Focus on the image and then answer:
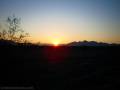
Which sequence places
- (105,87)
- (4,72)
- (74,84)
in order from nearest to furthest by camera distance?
(105,87)
(74,84)
(4,72)

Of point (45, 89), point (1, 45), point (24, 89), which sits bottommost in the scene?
point (45, 89)

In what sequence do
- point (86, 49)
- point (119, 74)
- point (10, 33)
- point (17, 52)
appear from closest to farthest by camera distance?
1. point (119, 74)
2. point (10, 33)
3. point (17, 52)
4. point (86, 49)

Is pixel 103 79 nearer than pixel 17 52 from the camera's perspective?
Yes

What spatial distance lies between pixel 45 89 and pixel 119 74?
10.7m

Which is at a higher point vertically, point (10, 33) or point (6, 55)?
point (10, 33)

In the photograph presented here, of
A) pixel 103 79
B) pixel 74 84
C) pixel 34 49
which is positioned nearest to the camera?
pixel 74 84

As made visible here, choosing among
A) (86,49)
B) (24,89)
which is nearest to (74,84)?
(24,89)

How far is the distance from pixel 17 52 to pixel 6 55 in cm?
693

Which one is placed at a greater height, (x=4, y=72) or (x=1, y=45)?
(x=1, y=45)

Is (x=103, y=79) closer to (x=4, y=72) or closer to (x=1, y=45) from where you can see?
(x=4, y=72)

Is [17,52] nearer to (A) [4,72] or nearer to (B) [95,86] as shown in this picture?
(A) [4,72]

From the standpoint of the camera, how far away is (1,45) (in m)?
45.7

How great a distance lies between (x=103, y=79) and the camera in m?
24.3

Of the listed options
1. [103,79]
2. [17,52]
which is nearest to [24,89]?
[103,79]
